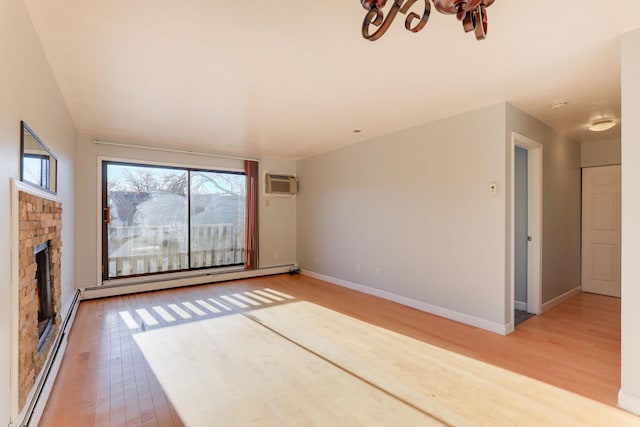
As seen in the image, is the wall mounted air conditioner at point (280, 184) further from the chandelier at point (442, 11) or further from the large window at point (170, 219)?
the chandelier at point (442, 11)

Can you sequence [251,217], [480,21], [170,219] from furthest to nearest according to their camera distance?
[251,217]
[170,219]
[480,21]

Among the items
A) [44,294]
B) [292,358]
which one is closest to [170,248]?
[44,294]

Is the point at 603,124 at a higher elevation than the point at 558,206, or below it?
higher

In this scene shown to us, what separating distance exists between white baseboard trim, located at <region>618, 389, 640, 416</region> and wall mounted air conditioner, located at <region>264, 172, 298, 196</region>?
5.19 m

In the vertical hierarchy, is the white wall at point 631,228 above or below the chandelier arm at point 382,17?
below

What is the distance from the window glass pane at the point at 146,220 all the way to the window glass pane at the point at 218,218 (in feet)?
0.62

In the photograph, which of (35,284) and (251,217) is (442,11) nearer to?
(35,284)

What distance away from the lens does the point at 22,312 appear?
1628mm

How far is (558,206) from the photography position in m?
4.10

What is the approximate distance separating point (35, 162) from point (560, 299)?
5819 millimetres

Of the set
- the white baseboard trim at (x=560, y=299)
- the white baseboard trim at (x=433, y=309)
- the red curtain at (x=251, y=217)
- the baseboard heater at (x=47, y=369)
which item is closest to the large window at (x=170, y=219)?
the red curtain at (x=251, y=217)

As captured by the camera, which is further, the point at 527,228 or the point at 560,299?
the point at 560,299

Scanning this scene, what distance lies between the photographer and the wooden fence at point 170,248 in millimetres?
4699

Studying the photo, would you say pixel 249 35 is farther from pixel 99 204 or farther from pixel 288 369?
pixel 99 204
